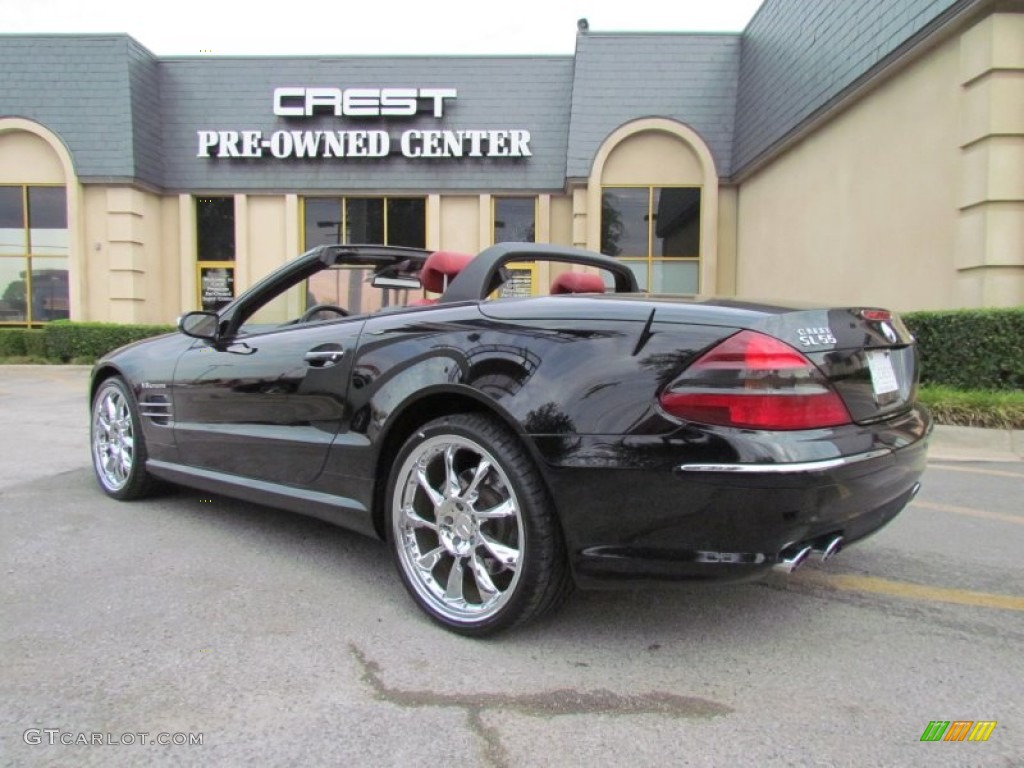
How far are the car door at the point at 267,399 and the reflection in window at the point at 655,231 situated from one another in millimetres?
11794

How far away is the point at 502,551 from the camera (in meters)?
2.49

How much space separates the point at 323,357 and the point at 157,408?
1518 millimetres

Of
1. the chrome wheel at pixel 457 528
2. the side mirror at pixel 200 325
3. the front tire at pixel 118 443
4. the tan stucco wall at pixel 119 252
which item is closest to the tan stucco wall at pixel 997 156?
the chrome wheel at pixel 457 528

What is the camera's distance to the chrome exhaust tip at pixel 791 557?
214 centimetres

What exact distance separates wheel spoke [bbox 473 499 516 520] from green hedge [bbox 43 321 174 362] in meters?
13.2

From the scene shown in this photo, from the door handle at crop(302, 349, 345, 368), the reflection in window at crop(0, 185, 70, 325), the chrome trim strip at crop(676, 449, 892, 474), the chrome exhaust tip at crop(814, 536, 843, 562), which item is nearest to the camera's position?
the chrome trim strip at crop(676, 449, 892, 474)

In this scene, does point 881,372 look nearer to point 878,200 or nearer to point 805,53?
point 878,200

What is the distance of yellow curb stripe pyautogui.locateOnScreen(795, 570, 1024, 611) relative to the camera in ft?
9.63

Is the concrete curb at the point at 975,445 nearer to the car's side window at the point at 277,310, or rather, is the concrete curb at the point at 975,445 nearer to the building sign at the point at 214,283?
the car's side window at the point at 277,310

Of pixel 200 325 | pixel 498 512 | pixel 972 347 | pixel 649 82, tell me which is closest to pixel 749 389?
pixel 498 512

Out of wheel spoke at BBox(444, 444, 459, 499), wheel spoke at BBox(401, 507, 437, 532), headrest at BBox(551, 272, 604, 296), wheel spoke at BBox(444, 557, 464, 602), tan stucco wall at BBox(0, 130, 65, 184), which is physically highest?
tan stucco wall at BBox(0, 130, 65, 184)

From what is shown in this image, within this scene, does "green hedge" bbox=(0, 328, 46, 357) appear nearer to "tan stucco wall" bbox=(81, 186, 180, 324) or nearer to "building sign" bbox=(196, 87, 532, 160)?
"tan stucco wall" bbox=(81, 186, 180, 324)

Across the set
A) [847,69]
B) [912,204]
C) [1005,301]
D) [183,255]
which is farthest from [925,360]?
[183,255]

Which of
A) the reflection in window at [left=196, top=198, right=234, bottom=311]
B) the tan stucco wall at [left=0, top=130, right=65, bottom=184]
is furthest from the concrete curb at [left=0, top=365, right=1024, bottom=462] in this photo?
the tan stucco wall at [left=0, top=130, right=65, bottom=184]
